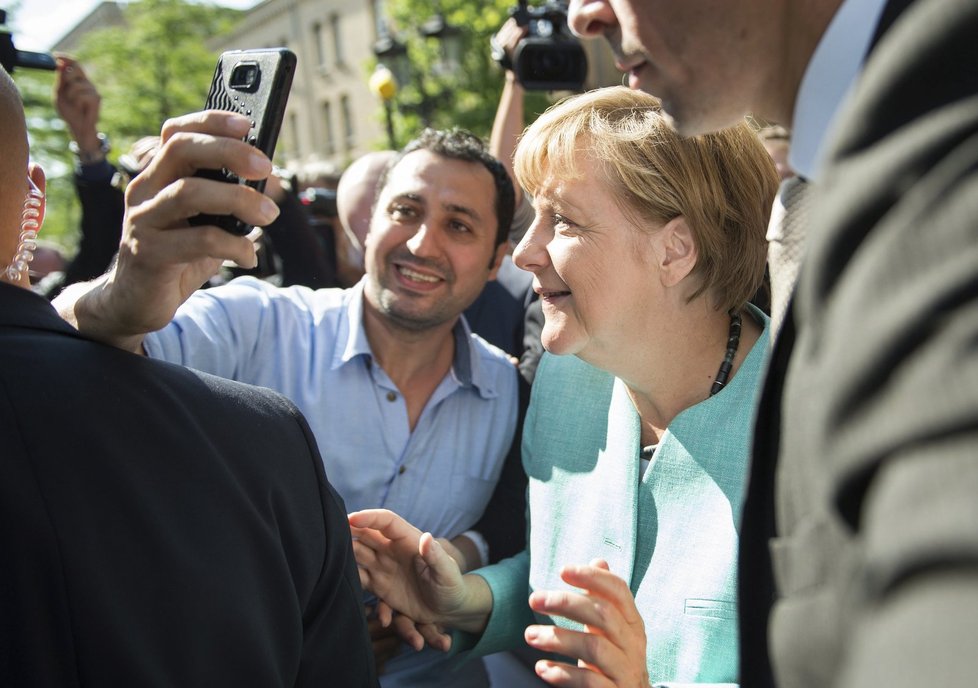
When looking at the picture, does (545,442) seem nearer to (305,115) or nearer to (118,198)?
(118,198)

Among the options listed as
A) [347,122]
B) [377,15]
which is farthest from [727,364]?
[347,122]

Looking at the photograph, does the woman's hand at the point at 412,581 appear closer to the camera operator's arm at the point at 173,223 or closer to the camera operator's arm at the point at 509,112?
the camera operator's arm at the point at 173,223

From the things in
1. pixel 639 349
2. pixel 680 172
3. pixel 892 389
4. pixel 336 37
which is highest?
pixel 336 37

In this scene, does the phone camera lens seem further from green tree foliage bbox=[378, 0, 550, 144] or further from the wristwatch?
green tree foliage bbox=[378, 0, 550, 144]

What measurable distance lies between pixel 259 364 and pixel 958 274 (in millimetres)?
2390

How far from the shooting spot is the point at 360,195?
170 inches

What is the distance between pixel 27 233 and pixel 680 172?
4.79 ft

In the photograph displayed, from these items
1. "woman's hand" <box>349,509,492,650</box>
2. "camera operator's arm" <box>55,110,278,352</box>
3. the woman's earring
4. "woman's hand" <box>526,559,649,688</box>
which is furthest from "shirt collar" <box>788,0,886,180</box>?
"woman's hand" <box>349,509,492,650</box>

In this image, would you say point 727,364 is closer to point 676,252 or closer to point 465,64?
point 676,252

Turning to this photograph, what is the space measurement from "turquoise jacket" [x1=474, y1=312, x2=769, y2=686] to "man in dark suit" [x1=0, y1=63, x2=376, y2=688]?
86cm

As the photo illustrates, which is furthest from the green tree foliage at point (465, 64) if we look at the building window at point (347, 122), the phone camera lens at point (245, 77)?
the phone camera lens at point (245, 77)

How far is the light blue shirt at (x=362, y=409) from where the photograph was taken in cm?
260

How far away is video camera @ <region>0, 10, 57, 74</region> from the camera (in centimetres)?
223

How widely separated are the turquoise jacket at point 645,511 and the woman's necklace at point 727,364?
4 cm
